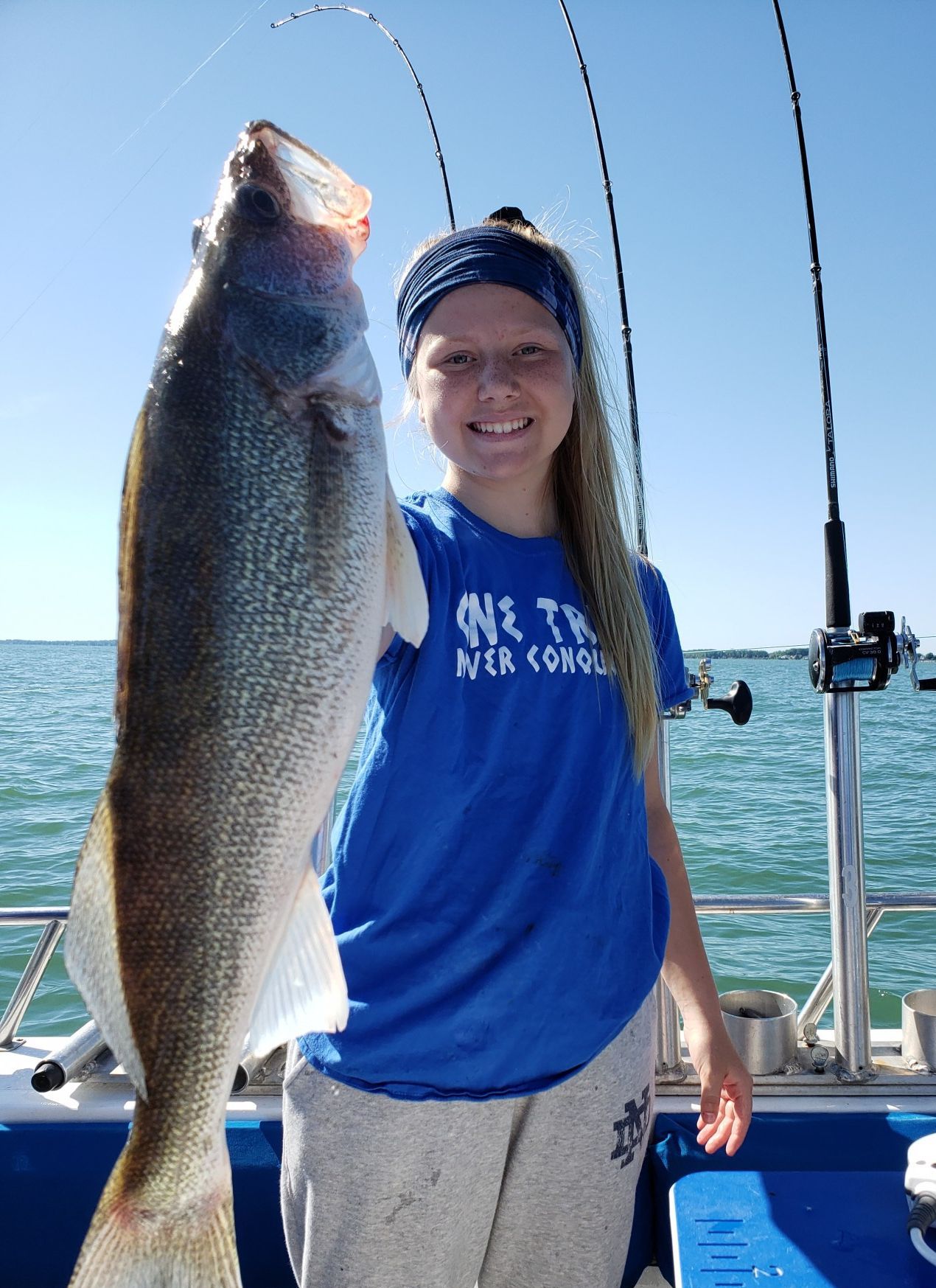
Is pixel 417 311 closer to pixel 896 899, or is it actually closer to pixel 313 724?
pixel 313 724

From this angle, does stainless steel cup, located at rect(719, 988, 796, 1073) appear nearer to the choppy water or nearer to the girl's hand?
the girl's hand

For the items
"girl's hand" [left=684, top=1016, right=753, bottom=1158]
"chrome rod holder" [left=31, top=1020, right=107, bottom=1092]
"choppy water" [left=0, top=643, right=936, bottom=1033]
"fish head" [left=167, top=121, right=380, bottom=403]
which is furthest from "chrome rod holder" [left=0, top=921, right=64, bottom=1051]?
"fish head" [left=167, top=121, right=380, bottom=403]

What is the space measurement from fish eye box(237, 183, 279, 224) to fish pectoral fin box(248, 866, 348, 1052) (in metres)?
1.01

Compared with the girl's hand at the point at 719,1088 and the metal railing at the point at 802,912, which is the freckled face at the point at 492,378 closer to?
the girl's hand at the point at 719,1088

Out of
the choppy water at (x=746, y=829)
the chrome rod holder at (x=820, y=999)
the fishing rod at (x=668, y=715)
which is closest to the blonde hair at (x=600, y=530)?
the fishing rod at (x=668, y=715)

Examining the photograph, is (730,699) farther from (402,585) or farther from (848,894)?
(402,585)

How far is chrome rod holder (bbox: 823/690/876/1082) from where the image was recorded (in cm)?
272

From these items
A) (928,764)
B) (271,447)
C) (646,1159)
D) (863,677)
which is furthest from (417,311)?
(928,764)

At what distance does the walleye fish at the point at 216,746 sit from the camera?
123 centimetres

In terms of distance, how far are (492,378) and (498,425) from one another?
0.09 metres

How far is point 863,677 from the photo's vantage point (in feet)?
8.84

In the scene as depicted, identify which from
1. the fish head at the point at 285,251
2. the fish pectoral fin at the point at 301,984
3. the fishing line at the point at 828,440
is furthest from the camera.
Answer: the fishing line at the point at 828,440

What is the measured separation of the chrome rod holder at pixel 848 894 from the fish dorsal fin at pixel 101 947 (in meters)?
2.11

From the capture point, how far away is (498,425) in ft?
6.10
